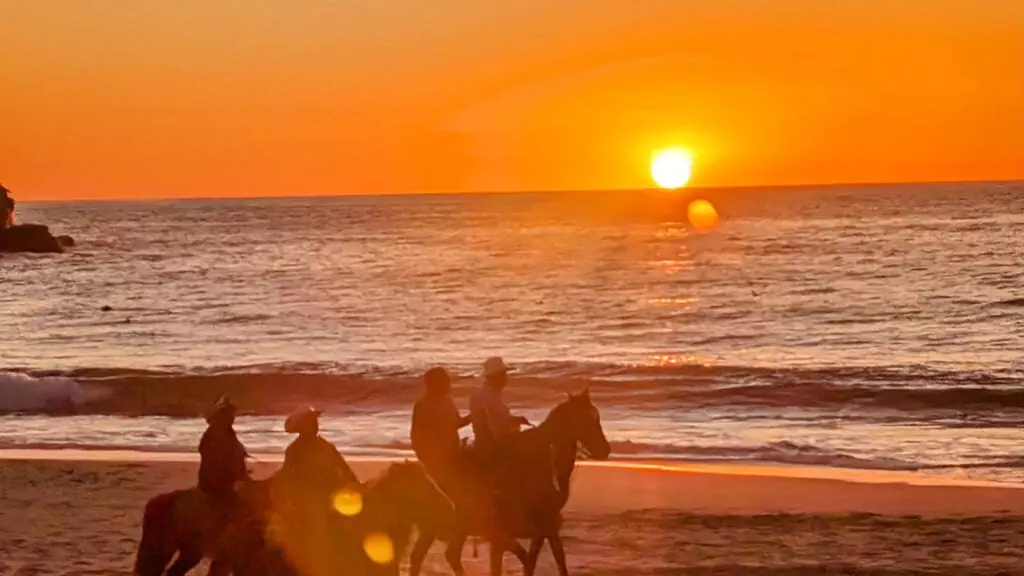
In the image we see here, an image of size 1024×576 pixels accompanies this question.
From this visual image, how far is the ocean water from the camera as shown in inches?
931

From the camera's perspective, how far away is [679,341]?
40688mm

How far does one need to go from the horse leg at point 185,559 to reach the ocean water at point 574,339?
11439 millimetres

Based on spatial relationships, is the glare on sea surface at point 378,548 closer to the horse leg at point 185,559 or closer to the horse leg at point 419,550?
the horse leg at point 419,550

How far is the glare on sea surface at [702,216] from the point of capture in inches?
4617

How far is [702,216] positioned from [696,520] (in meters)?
121

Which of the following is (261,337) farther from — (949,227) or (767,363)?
Result: (949,227)

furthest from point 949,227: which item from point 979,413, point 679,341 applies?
point 979,413

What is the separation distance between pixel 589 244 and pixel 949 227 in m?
26.6

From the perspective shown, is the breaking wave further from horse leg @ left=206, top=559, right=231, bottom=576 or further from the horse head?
horse leg @ left=206, top=559, right=231, bottom=576

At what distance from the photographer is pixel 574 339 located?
41.6m

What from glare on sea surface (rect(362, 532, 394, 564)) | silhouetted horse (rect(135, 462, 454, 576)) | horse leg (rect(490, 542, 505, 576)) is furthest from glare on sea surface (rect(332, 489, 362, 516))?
horse leg (rect(490, 542, 505, 576))

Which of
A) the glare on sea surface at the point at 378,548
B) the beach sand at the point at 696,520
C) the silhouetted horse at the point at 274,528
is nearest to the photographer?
the silhouetted horse at the point at 274,528

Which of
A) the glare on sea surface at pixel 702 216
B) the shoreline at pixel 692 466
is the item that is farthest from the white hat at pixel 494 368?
the glare on sea surface at pixel 702 216

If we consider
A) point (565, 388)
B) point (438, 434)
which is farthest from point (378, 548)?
point (565, 388)
